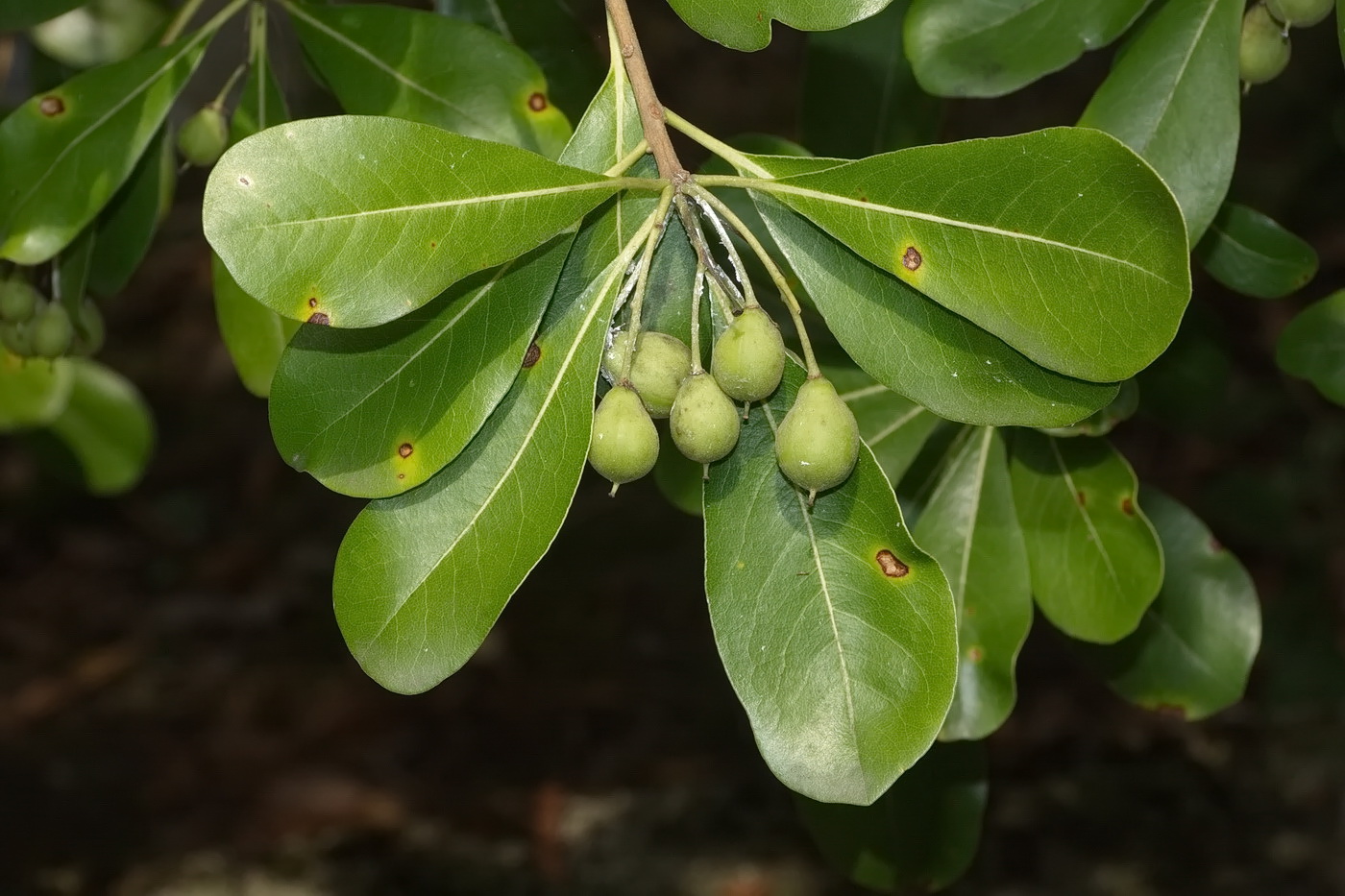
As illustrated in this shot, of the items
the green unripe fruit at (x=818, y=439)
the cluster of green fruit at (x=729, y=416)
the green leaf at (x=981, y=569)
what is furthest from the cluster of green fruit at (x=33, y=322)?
the green leaf at (x=981, y=569)

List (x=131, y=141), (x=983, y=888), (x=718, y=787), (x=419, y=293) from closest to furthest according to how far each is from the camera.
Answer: (x=419, y=293) → (x=131, y=141) → (x=983, y=888) → (x=718, y=787)

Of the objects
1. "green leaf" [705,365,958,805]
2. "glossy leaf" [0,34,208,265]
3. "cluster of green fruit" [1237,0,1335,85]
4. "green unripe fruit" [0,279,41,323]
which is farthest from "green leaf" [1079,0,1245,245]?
"green unripe fruit" [0,279,41,323]

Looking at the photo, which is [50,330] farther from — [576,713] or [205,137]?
[576,713]

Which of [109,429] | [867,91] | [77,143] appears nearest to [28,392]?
[109,429]

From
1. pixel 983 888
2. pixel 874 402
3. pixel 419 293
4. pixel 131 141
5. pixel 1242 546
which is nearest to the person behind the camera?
pixel 419 293

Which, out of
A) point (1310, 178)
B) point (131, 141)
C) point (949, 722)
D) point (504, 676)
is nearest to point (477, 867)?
point (504, 676)

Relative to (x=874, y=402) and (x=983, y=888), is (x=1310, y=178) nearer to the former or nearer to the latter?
(x=983, y=888)

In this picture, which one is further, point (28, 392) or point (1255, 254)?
point (28, 392)

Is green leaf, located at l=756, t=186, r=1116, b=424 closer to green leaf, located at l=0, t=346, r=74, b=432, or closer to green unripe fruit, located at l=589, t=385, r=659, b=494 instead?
green unripe fruit, located at l=589, t=385, r=659, b=494
